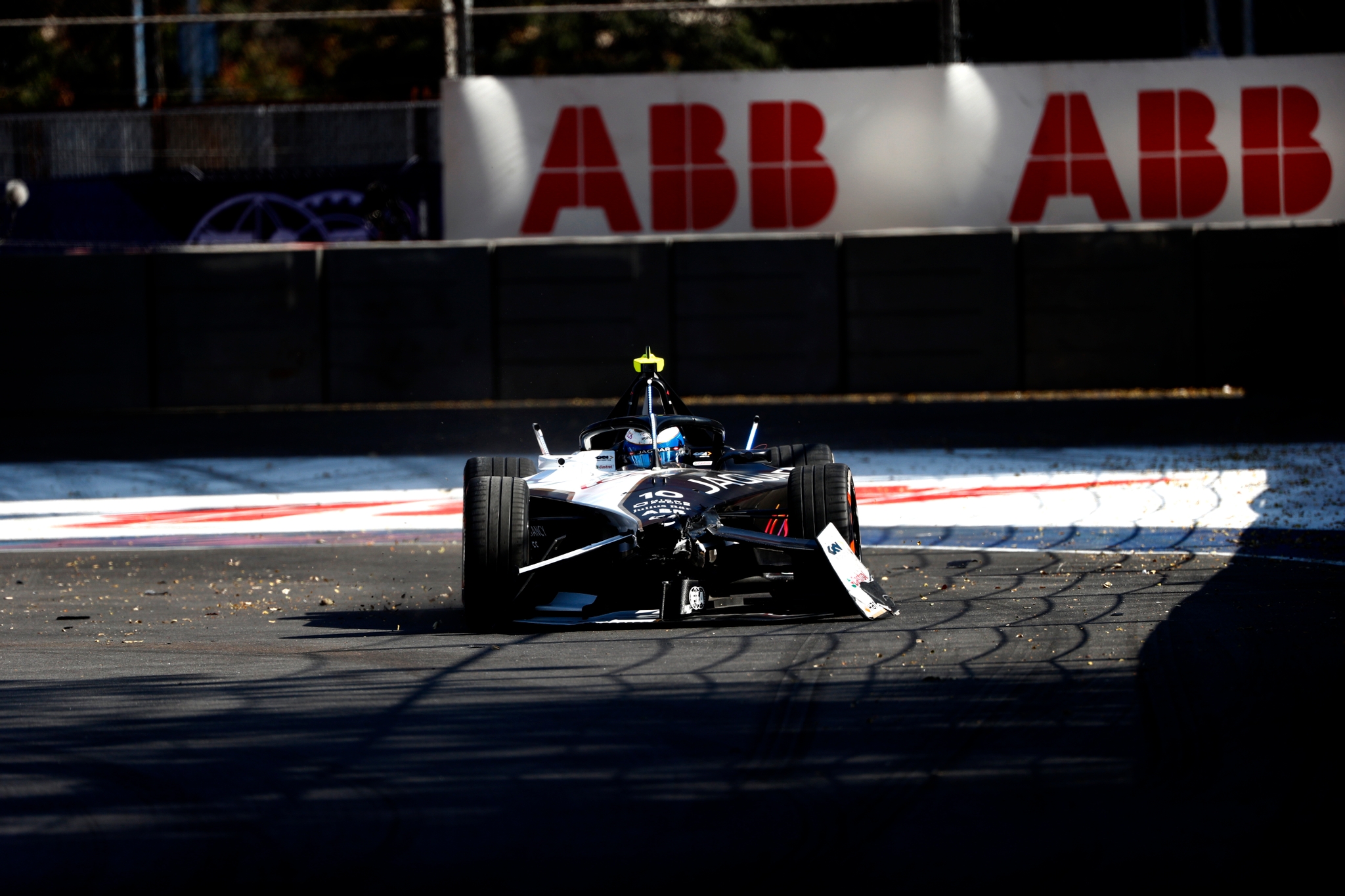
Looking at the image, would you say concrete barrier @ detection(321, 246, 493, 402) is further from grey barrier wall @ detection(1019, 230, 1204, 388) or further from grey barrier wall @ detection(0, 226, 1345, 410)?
grey barrier wall @ detection(1019, 230, 1204, 388)

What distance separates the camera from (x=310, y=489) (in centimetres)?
1241

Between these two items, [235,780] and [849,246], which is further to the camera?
[849,246]

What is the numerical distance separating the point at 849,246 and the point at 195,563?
8873 millimetres

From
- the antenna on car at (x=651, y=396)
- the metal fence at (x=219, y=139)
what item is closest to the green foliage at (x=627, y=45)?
the metal fence at (x=219, y=139)

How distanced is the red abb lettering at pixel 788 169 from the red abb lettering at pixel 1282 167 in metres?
4.47

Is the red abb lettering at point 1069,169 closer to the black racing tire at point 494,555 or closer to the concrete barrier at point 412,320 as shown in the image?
the concrete barrier at point 412,320

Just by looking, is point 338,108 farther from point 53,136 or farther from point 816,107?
point 816,107

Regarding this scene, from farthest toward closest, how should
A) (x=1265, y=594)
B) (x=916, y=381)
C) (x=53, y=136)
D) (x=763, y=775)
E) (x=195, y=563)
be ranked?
(x=53, y=136) < (x=916, y=381) < (x=195, y=563) < (x=1265, y=594) < (x=763, y=775)

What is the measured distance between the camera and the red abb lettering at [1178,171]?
17.0 metres

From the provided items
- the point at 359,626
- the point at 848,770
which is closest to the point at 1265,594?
the point at 848,770

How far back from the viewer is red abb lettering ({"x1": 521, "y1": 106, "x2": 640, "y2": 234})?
1720cm

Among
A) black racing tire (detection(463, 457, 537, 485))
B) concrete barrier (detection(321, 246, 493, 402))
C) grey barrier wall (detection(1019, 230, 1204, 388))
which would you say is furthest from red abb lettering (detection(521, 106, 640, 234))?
black racing tire (detection(463, 457, 537, 485))

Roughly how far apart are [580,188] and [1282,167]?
756 cm

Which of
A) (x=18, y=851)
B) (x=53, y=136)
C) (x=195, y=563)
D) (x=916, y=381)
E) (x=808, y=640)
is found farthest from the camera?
(x=53, y=136)
